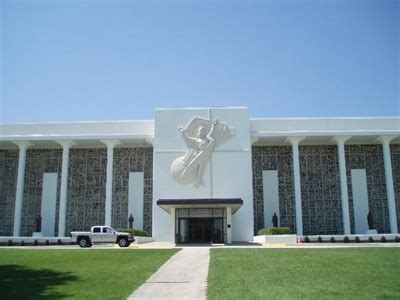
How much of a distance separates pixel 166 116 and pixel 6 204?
18.5m

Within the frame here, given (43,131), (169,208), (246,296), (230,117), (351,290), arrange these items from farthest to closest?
(43,131)
(230,117)
(169,208)
(351,290)
(246,296)

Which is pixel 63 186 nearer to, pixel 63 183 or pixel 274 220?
pixel 63 183

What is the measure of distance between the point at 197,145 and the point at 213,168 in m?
2.58

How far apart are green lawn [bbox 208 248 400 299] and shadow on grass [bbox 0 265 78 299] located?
15.1 ft

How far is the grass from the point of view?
12.8 meters

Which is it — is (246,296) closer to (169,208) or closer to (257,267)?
(257,267)

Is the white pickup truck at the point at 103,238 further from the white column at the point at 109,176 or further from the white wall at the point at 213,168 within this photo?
the white column at the point at 109,176

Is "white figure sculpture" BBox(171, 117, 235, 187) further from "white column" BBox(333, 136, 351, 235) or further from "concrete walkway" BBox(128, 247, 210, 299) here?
"concrete walkway" BBox(128, 247, 210, 299)

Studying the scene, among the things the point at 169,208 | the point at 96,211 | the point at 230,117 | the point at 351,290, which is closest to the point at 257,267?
the point at 351,290

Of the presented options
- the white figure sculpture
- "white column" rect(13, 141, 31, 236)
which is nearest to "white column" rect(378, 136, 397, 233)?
the white figure sculpture

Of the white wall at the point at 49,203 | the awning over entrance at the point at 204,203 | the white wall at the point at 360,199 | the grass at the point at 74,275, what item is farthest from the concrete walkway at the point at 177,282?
the white wall at the point at 49,203

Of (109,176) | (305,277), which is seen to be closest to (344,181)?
(109,176)

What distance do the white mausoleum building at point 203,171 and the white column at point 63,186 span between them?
9 cm

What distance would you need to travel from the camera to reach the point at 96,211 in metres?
45.7
